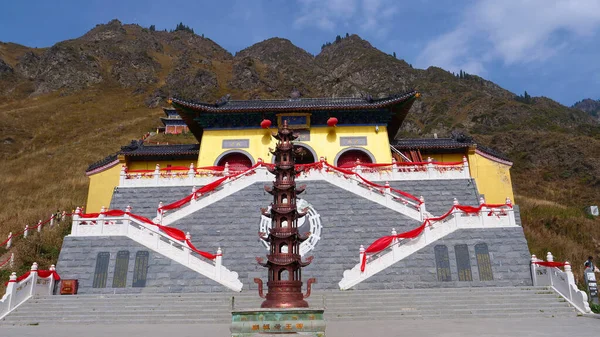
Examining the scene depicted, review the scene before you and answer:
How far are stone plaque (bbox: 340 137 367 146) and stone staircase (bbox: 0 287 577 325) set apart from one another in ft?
38.3

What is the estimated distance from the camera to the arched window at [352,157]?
23.8 metres

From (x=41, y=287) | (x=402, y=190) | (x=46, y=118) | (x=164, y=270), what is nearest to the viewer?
(x=41, y=287)

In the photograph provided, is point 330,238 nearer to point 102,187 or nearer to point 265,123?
point 265,123

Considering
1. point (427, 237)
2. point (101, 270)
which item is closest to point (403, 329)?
point (427, 237)

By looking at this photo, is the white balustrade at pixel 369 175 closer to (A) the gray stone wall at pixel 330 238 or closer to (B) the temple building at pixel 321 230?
Answer: (B) the temple building at pixel 321 230

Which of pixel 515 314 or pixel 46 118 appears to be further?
pixel 46 118

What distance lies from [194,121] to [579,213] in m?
22.5

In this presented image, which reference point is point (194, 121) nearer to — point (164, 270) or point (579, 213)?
point (164, 270)

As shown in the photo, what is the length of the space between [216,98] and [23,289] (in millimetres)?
68704

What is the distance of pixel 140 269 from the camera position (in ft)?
48.0

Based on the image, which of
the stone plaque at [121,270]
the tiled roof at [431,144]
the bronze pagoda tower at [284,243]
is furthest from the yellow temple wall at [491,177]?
the stone plaque at [121,270]

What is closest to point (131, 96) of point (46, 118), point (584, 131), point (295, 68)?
point (46, 118)

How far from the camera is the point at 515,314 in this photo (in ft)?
36.8

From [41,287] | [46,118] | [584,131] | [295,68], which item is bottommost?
[41,287]
